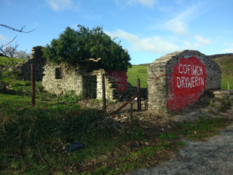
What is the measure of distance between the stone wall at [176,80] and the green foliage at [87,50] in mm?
5833

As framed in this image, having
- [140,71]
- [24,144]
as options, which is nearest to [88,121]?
[24,144]

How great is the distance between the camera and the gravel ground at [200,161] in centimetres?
337

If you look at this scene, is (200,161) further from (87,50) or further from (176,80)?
(87,50)

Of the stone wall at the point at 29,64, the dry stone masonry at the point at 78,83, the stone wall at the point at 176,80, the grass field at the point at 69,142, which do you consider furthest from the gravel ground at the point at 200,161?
the stone wall at the point at 29,64

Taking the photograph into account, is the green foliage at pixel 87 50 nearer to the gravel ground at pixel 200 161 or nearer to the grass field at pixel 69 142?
the grass field at pixel 69 142

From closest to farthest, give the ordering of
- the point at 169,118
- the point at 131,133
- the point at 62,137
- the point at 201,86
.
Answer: the point at 62,137, the point at 131,133, the point at 169,118, the point at 201,86

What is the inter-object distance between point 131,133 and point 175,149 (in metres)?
1.34

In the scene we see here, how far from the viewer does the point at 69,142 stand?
4535 mm

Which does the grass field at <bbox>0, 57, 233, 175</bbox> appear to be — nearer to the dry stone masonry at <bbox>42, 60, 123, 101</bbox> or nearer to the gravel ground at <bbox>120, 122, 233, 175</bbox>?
the gravel ground at <bbox>120, 122, 233, 175</bbox>

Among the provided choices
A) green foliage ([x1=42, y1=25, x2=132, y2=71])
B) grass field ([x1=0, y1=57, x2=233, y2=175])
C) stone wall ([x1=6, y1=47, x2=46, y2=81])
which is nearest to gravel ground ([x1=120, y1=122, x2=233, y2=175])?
grass field ([x1=0, y1=57, x2=233, y2=175])

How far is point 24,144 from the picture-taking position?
4227mm

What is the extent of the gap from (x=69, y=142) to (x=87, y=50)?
9355 mm

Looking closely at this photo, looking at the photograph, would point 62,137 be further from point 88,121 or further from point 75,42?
point 75,42

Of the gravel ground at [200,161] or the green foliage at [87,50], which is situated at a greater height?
the green foliage at [87,50]
